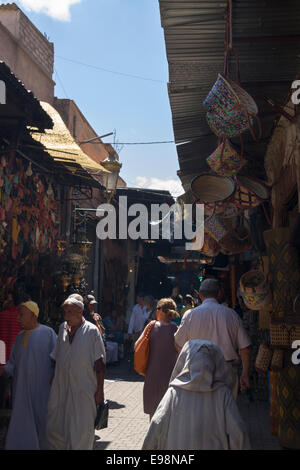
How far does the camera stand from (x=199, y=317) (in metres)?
5.50

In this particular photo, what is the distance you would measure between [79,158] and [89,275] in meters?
7.59

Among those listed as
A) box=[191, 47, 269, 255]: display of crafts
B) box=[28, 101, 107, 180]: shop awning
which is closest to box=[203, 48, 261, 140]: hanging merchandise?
box=[191, 47, 269, 255]: display of crafts

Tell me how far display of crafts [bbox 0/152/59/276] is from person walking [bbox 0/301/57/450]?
6.08 ft

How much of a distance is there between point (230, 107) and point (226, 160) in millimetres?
1045

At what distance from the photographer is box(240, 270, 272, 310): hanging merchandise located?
19.1ft

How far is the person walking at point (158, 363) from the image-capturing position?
19.1 feet

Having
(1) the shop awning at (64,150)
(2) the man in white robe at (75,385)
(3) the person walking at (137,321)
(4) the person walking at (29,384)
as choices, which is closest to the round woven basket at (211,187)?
(2) the man in white robe at (75,385)

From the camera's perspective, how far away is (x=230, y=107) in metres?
4.18

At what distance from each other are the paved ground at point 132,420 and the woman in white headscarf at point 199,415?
8.65 ft

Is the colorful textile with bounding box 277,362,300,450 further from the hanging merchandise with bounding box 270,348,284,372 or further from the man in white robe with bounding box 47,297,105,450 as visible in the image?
→ the man in white robe with bounding box 47,297,105,450

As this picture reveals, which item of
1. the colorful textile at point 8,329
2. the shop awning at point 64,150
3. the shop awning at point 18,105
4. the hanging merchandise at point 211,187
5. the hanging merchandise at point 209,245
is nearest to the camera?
the hanging merchandise at point 211,187

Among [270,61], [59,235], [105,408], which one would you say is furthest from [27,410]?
[59,235]

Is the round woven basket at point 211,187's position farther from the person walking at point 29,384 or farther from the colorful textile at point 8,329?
the colorful textile at point 8,329
